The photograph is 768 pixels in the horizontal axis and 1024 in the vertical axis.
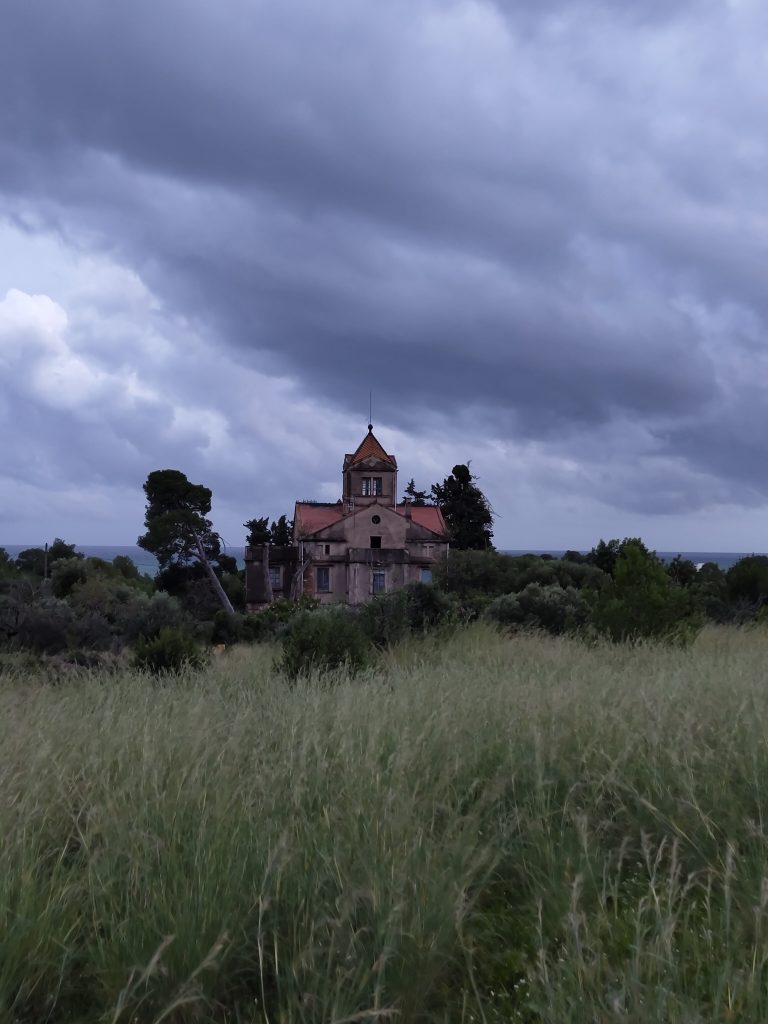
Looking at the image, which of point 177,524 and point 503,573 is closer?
point 503,573

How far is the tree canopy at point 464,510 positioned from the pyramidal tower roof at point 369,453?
242 inches

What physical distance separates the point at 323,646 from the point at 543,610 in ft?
24.5

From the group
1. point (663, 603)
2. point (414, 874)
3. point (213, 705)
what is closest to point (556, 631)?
point (663, 603)

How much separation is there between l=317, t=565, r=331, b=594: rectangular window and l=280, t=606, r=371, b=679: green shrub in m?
26.9

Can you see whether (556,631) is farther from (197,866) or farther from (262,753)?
(197,866)

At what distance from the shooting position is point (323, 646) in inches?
464

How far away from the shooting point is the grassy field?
2.99 meters

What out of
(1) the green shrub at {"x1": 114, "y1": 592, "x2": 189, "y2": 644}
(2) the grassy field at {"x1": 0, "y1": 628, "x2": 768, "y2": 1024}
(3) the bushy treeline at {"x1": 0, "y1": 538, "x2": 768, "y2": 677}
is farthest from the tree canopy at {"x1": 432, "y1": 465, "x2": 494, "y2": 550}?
(2) the grassy field at {"x1": 0, "y1": 628, "x2": 768, "y2": 1024}

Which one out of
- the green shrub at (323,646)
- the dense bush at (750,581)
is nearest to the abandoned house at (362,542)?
the dense bush at (750,581)

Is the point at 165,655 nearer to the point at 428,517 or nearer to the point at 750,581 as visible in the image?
the point at 750,581

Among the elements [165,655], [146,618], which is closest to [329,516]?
[146,618]

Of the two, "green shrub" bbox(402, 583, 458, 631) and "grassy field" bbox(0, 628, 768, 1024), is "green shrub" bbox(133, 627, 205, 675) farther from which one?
"grassy field" bbox(0, 628, 768, 1024)

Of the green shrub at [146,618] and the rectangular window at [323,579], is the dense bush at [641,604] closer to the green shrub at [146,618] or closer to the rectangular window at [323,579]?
the green shrub at [146,618]

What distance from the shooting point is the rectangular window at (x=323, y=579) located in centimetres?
3956
